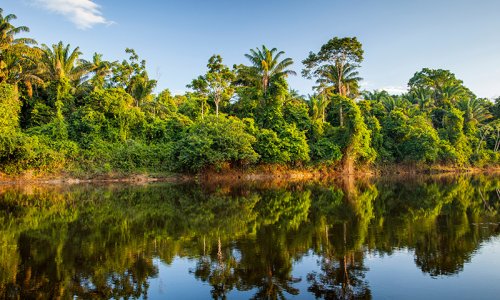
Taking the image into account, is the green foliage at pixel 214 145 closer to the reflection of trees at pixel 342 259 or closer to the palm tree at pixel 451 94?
the reflection of trees at pixel 342 259

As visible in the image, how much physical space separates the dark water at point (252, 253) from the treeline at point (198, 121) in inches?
773

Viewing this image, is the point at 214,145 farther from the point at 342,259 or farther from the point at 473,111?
the point at 473,111

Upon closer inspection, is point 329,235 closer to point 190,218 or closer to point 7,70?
point 190,218

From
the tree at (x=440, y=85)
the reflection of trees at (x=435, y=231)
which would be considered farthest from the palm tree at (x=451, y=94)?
the reflection of trees at (x=435, y=231)

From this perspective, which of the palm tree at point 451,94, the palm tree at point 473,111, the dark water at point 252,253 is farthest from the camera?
the palm tree at point 451,94

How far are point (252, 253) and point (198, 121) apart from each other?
3215 cm

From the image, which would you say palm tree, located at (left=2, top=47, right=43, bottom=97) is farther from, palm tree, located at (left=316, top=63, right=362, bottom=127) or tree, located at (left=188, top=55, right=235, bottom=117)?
palm tree, located at (left=316, top=63, right=362, bottom=127)

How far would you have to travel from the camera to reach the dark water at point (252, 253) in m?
7.05

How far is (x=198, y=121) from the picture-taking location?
4041 cm

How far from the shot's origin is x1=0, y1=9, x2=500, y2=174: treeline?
35312 millimetres

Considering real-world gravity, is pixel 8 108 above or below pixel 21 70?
below

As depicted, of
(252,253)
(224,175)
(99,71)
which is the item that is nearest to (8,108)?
(99,71)

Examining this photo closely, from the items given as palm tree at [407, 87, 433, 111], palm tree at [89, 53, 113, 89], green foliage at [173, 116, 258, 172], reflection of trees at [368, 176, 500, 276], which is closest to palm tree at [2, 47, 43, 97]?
palm tree at [89, 53, 113, 89]

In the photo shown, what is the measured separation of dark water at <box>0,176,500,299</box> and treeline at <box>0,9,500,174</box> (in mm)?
19636
